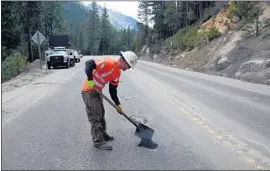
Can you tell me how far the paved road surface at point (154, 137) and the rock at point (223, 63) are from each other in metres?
18.6

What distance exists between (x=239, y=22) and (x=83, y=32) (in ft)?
386

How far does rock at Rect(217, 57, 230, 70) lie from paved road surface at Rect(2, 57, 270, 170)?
18.6m

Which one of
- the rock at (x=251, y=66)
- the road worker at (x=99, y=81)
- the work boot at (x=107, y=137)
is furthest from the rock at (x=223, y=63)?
the road worker at (x=99, y=81)

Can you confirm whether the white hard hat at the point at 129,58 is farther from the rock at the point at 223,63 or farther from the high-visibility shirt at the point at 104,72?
the rock at the point at 223,63

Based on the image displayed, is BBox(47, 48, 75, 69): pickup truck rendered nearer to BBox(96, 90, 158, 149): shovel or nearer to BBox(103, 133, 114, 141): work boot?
BBox(103, 133, 114, 141): work boot

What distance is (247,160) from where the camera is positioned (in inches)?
252

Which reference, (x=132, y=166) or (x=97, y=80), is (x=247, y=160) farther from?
(x=97, y=80)

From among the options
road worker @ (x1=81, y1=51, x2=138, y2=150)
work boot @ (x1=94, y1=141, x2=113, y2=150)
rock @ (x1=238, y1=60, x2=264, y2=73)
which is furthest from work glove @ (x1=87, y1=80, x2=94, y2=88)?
rock @ (x1=238, y1=60, x2=264, y2=73)

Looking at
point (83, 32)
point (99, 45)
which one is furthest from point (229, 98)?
point (83, 32)

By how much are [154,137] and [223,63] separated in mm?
25672

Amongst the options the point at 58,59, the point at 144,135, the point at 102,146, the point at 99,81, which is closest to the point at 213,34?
the point at 58,59

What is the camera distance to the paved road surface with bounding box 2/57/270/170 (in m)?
6.29

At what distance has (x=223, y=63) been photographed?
108ft

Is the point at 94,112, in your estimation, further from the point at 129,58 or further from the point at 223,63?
the point at 223,63
